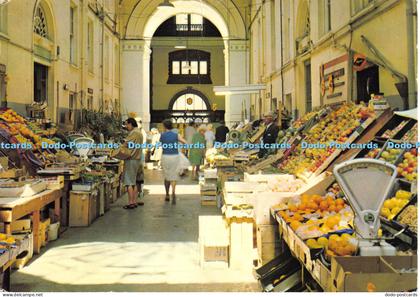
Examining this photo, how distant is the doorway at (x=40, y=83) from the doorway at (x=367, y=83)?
7370mm

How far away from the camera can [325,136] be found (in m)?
7.38

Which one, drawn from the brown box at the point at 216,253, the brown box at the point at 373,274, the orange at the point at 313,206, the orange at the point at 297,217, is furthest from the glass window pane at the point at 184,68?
the brown box at the point at 373,274

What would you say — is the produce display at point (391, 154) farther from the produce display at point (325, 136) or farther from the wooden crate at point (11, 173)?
the wooden crate at point (11, 173)

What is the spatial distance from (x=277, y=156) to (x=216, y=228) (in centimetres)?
317

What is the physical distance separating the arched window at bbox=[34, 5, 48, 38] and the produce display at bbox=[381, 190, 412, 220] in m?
9.14

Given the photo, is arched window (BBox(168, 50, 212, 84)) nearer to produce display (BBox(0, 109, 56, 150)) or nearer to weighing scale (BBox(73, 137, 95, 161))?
weighing scale (BBox(73, 137, 95, 161))

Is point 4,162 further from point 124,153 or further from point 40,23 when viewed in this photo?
point 40,23

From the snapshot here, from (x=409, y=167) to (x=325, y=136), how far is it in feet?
9.66

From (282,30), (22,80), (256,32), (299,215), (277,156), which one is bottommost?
(299,215)

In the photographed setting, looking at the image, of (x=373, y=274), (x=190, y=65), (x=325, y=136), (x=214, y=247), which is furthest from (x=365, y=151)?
(x=190, y=65)

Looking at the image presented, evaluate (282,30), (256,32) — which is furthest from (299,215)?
(256,32)

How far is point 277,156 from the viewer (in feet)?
26.9

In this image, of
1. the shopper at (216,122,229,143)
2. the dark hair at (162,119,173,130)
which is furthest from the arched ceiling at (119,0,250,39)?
the dark hair at (162,119,173,130)

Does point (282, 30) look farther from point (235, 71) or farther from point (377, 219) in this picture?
point (377, 219)
